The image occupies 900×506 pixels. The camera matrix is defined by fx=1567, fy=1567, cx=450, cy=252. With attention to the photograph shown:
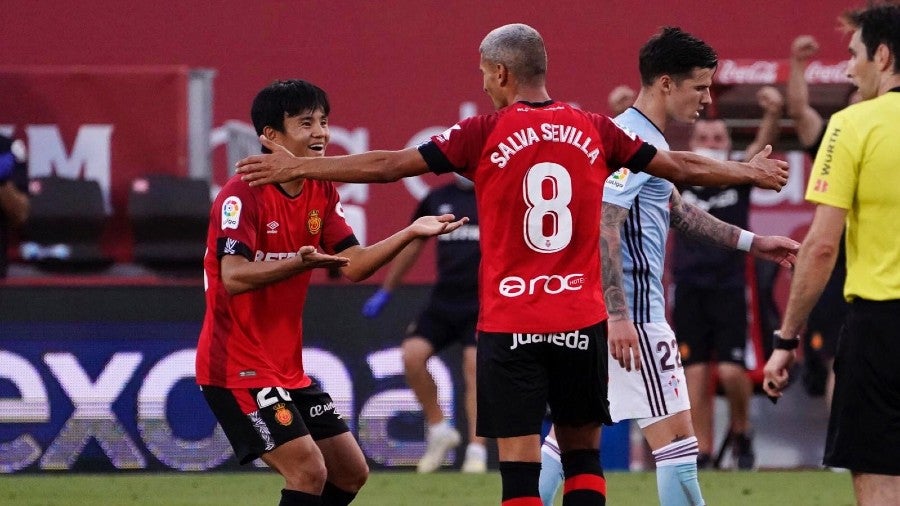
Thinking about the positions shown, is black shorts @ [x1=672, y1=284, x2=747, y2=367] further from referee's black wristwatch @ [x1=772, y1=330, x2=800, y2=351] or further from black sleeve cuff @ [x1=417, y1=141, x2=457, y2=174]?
black sleeve cuff @ [x1=417, y1=141, x2=457, y2=174]

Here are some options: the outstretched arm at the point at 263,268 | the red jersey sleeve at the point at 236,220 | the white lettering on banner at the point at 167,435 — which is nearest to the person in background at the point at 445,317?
the white lettering on banner at the point at 167,435

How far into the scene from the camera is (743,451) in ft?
34.9

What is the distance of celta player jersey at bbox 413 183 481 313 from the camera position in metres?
10.5

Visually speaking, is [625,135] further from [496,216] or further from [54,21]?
[54,21]

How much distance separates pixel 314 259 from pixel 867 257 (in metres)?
1.95

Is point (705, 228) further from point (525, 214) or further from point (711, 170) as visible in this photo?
point (525, 214)

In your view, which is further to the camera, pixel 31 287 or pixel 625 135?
pixel 31 287

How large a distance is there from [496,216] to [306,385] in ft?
4.06

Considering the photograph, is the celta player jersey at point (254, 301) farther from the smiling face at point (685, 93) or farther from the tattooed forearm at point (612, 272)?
the smiling face at point (685, 93)

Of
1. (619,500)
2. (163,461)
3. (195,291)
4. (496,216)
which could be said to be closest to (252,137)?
(195,291)

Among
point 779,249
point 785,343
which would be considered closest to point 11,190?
point 779,249

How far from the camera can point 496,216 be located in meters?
5.52

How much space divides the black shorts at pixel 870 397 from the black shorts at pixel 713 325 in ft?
17.6

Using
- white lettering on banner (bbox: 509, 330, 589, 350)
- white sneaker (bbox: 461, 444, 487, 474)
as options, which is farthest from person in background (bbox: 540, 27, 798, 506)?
white sneaker (bbox: 461, 444, 487, 474)
